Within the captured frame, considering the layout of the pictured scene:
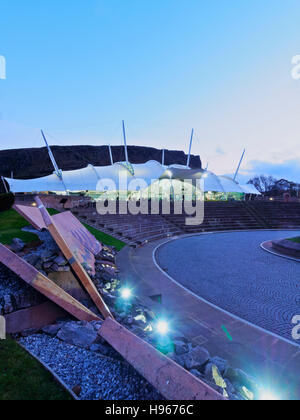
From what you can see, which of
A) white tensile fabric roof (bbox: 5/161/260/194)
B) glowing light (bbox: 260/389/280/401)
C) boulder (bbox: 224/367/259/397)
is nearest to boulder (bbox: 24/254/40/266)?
boulder (bbox: 224/367/259/397)

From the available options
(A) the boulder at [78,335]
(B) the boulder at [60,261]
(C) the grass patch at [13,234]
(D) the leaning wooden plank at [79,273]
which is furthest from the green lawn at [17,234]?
(A) the boulder at [78,335]

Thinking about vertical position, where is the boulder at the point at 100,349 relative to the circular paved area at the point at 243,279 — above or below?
above

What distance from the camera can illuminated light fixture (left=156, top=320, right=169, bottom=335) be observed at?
509 cm

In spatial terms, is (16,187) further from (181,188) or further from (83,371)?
(83,371)

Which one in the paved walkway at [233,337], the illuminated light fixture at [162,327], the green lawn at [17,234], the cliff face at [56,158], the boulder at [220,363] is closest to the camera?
the boulder at [220,363]

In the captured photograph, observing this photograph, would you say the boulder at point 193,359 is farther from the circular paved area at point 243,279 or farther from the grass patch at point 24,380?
the circular paved area at point 243,279

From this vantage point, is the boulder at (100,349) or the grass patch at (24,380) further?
the boulder at (100,349)

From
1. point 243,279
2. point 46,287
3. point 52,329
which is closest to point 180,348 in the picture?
point 52,329

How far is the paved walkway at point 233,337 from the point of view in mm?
4125

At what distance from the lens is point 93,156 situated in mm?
106312

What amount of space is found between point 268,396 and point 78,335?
11.0ft

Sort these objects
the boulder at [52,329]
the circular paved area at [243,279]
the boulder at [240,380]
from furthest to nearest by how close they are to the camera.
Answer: the circular paved area at [243,279] → the boulder at [52,329] → the boulder at [240,380]

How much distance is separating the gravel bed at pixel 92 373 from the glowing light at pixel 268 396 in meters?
1.80
